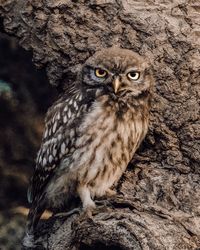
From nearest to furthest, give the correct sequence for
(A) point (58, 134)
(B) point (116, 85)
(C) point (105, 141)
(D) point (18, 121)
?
(B) point (116, 85) → (C) point (105, 141) → (A) point (58, 134) → (D) point (18, 121)

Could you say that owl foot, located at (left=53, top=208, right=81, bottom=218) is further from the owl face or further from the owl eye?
the owl eye

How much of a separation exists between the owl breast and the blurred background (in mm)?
1270

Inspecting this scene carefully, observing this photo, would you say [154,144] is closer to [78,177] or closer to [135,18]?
[78,177]

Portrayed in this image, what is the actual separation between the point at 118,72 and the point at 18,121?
1561 millimetres

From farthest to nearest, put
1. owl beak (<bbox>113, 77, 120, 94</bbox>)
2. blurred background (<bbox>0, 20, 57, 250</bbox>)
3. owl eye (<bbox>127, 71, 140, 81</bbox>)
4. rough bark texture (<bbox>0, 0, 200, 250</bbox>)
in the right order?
1. blurred background (<bbox>0, 20, 57, 250</bbox>)
2. owl eye (<bbox>127, 71, 140, 81</bbox>)
3. owl beak (<bbox>113, 77, 120, 94</bbox>)
4. rough bark texture (<bbox>0, 0, 200, 250</bbox>)

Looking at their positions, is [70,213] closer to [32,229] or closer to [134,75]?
[32,229]

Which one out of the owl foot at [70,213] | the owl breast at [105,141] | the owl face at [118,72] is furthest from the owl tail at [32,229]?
the owl face at [118,72]

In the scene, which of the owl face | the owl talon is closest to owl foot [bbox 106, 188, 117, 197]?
the owl talon

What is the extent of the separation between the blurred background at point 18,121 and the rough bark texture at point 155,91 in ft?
2.83

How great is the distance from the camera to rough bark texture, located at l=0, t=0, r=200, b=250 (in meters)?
3.78

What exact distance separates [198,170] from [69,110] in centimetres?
90

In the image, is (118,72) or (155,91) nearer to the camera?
(118,72)

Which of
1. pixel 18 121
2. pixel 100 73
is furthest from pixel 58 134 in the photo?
pixel 18 121

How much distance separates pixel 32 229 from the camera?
4.29 meters
